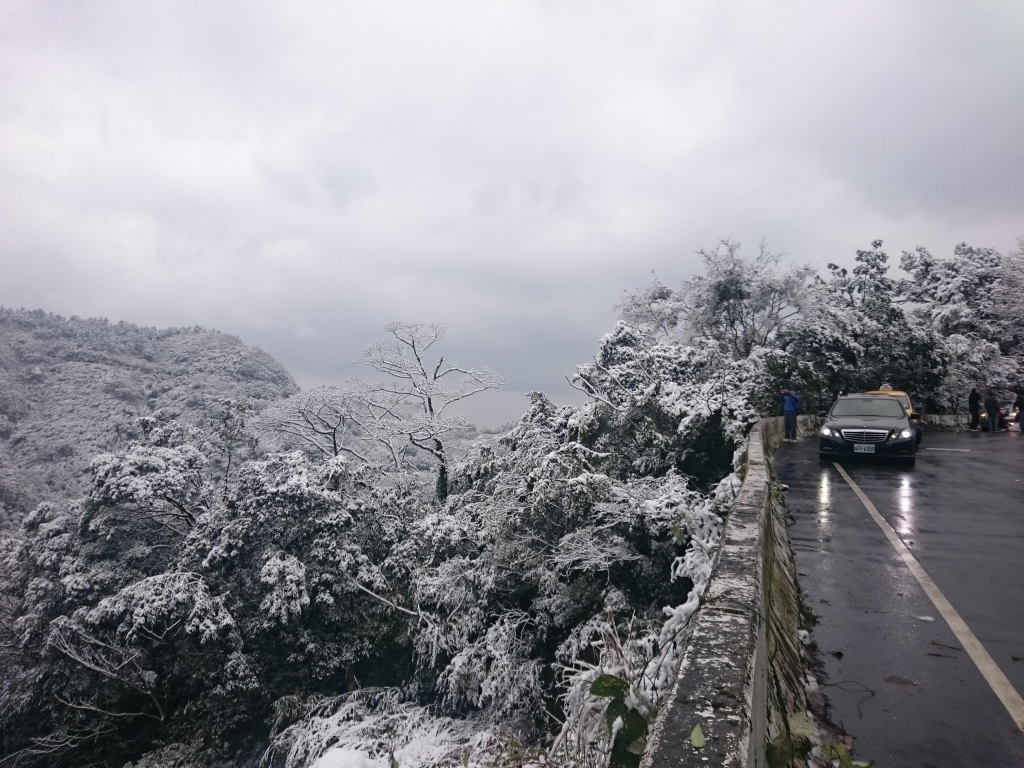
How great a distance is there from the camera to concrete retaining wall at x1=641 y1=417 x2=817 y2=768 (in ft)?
7.26

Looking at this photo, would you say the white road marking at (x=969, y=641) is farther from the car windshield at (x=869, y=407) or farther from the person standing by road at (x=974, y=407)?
the person standing by road at (x=974, y=407)

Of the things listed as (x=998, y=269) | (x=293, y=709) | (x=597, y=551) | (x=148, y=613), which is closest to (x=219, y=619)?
(x=148, y=613)

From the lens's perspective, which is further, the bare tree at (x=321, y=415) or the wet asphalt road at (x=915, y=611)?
the bare tree at (x=321, y=415)

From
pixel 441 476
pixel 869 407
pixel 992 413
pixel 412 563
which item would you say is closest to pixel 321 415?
pixel 441 476

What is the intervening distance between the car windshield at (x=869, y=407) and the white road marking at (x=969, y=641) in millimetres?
7971

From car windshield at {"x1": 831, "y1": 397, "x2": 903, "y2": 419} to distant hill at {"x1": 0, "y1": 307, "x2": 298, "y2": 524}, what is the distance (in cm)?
3604

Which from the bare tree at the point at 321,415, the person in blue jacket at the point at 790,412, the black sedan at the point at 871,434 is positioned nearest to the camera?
the black sedan at the point at 871,434

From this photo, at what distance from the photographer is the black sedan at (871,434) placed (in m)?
13.6

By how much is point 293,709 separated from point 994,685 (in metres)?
15.8

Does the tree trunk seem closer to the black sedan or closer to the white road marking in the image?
the black sedan

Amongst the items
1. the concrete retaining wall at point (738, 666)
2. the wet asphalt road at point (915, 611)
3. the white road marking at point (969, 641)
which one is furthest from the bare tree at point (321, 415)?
the concrete retaining wall at point (738, 666)

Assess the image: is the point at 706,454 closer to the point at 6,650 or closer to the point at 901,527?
the point at 901,527

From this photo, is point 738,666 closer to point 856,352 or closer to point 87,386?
point 856,352

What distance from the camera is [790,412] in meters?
19.2
